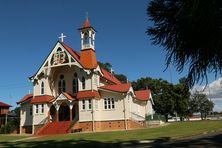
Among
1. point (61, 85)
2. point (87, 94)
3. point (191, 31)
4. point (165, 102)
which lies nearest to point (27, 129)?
point (61, 85)

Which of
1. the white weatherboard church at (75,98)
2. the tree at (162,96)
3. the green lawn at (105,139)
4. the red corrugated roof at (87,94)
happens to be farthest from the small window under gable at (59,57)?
the tree at (162,96)

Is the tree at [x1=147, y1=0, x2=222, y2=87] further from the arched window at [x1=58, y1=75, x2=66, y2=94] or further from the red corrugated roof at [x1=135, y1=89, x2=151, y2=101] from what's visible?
the red corrugated roof at [x1=135, y1=89, x2=151, y2=101]

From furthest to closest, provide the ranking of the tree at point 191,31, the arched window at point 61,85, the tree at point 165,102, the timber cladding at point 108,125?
the tree at point 165,102 < the arched window at point 61,85 < the timber cladding at point 108,125 < the tree at point 191,31

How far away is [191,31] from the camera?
13.3 metres

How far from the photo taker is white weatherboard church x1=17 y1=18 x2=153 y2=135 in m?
44.0

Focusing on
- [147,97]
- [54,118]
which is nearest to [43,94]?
[54,118]

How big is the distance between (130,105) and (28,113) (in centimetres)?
1577

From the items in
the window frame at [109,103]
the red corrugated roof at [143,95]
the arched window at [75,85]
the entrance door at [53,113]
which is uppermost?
the arched window at [75,85]

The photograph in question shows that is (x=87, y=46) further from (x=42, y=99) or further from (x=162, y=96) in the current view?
(x=162, y=96)

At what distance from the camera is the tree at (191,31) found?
1180cm

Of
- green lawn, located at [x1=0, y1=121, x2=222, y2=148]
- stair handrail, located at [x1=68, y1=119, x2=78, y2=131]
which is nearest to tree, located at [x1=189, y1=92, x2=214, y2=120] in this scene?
stair handrail, located at [x1=68, y1=119, x2=78, y2=131]

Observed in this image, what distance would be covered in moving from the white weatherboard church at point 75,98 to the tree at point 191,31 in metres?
29.5

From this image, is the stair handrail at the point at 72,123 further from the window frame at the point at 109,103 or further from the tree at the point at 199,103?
the tree at the point at 199,103

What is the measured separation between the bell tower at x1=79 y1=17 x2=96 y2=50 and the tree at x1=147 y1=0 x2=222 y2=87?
33646 millimetres
